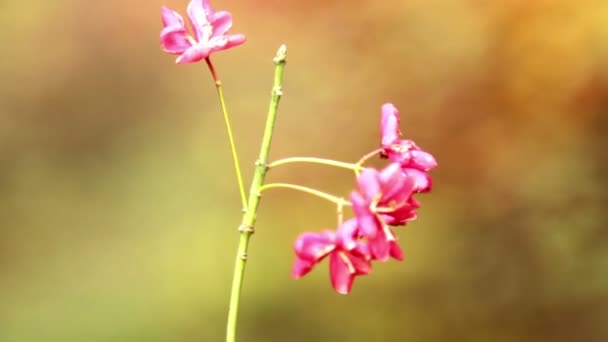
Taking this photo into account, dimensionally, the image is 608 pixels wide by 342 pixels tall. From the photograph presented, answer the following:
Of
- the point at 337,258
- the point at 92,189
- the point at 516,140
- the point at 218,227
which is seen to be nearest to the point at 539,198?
the point at 516,140

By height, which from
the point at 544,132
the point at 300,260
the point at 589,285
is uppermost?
the point at 544,132

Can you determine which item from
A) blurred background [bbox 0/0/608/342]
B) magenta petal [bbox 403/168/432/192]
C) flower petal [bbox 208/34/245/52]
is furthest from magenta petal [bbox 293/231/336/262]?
blurred background [bbox 0/0/608/342]

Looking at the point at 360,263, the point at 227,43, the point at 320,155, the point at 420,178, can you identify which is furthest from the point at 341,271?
the point at 320,155

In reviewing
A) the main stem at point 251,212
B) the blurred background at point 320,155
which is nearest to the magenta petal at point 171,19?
the main stem at point 251,212

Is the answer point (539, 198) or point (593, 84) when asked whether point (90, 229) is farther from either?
point (593, 84)

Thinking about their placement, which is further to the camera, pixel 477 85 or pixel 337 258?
pixel 477 85

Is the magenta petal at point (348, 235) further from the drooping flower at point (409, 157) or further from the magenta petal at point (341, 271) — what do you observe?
the drooping flower at point (409, 157)

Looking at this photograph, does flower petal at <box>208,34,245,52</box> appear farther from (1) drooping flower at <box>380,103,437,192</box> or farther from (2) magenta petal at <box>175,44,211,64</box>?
(1) drooping flower at <box>380,103,437,192</box>
